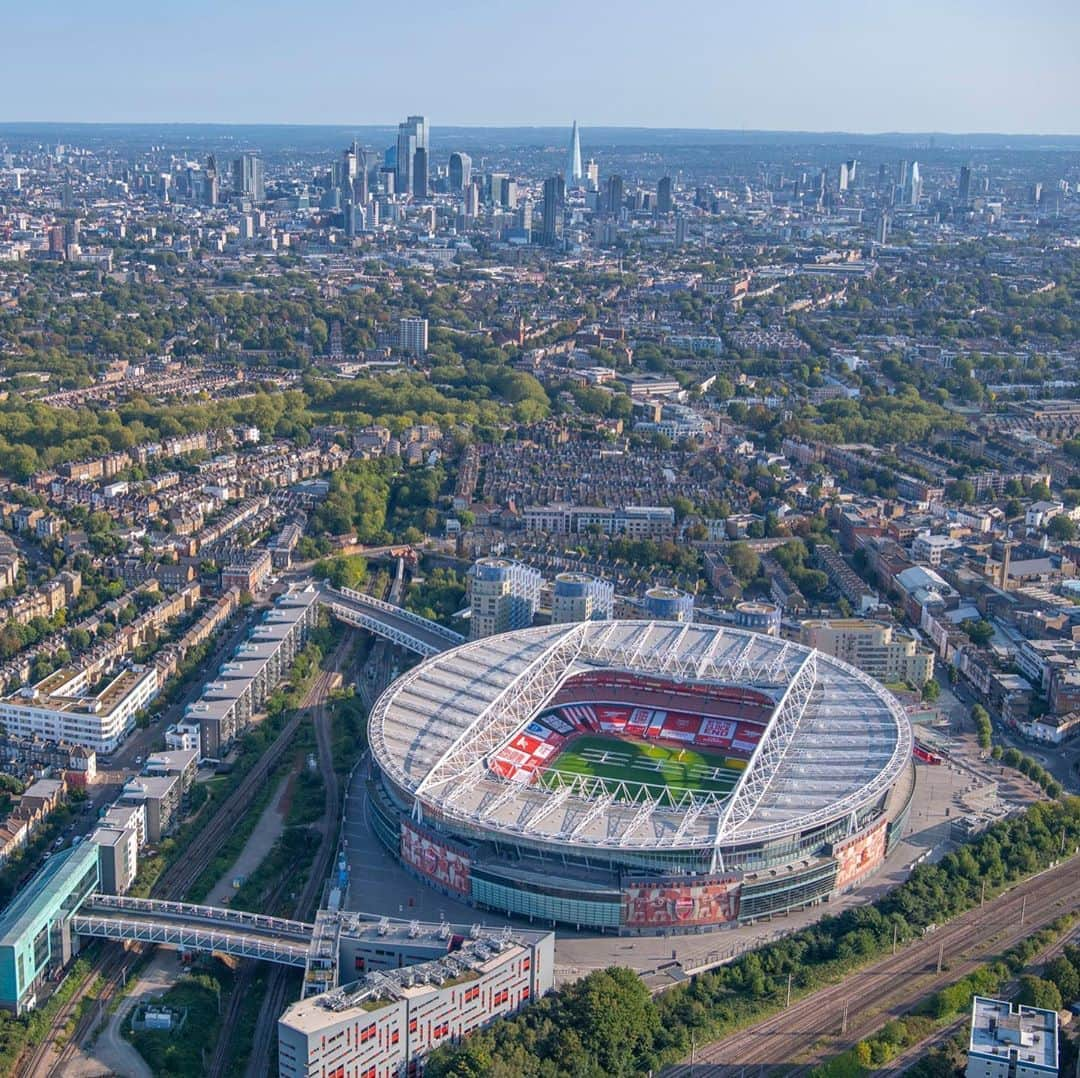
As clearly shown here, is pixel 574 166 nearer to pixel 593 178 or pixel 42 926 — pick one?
pixel 593 178

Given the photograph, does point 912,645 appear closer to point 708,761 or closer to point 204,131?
point 708,761

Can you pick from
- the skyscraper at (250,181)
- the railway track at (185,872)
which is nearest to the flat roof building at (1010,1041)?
the railway track at (185,872)

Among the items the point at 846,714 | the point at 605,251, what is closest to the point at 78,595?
the point at 846,714

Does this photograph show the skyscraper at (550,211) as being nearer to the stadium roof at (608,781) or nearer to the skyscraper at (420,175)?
the skyscraper at (420,175)

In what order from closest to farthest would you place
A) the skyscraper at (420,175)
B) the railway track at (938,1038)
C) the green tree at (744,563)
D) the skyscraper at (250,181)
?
the railway track at (938,1038) → the green tree at (744,563) → the skyscraper at (250,181) → the skyscraper at (420,175)

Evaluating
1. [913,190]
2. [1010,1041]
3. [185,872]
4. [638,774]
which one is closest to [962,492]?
[638,774]
